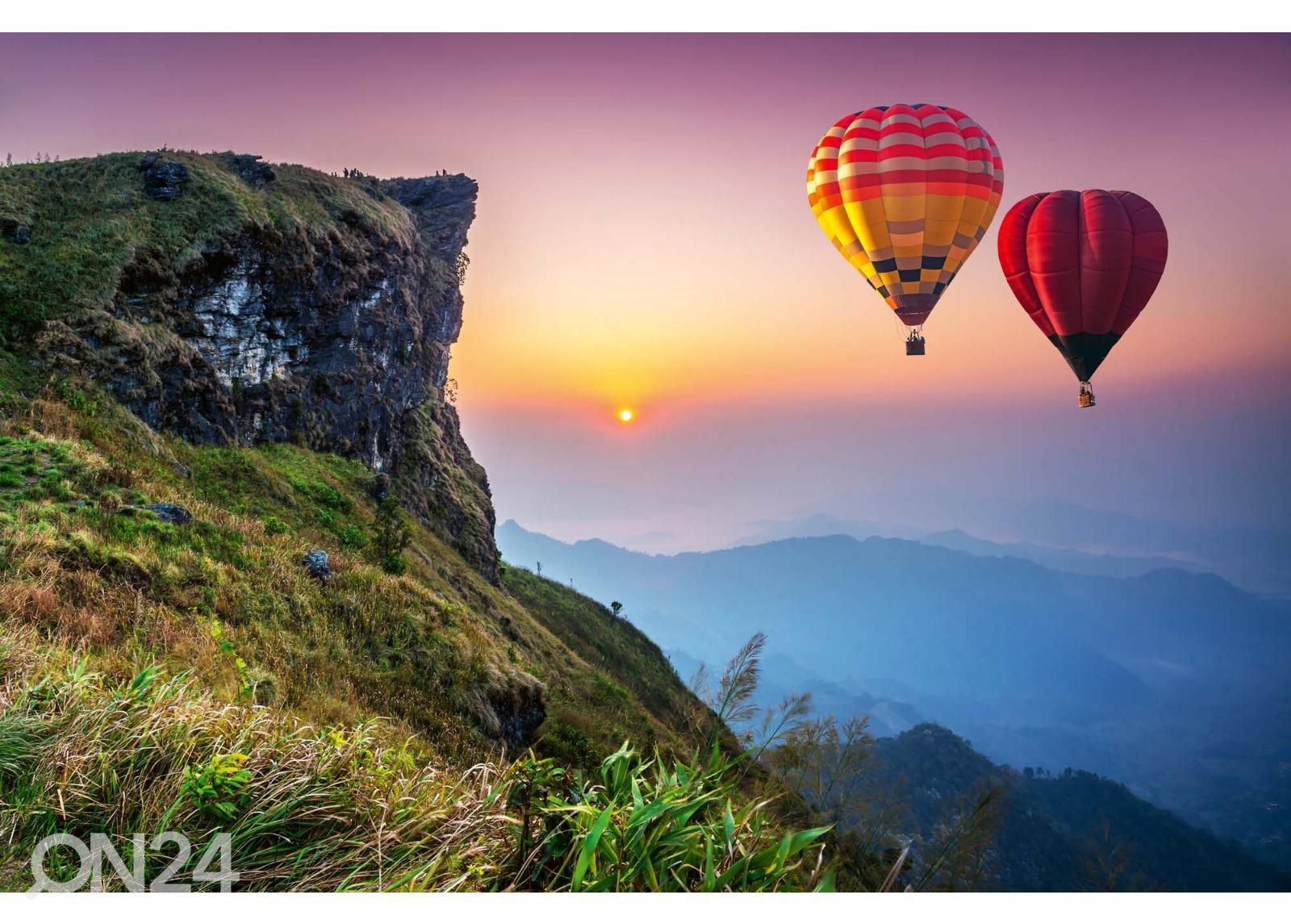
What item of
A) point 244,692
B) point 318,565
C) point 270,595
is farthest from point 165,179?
point 244,692

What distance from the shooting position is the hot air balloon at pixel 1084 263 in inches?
842

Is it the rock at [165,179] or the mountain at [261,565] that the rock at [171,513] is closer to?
the mountain at [261,565]

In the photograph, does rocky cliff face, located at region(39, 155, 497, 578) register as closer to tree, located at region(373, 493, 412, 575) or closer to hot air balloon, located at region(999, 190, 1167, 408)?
tree, located at region(373, 493, 412, 575)

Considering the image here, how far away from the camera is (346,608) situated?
11195 millimetres

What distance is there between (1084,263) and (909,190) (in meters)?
6.06

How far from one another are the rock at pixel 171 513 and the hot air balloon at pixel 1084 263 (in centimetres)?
2470

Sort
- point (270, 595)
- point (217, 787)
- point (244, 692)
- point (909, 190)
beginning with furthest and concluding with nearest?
point (909, 190)
point (270, 595)
point (244, 692)
point (217, 787)

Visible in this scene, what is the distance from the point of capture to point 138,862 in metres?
3.78

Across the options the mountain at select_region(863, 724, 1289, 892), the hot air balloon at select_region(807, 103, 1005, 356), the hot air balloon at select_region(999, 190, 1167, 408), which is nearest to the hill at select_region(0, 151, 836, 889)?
the hot air balloon at select_region(807, 103, 1005, 356)

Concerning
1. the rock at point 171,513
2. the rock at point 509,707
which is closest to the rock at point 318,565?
the rock at point 171,513

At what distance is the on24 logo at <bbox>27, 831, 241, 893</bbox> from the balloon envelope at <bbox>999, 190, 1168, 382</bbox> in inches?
1010

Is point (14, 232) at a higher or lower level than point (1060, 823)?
higher

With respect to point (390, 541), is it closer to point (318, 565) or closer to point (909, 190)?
point (318, 565)
